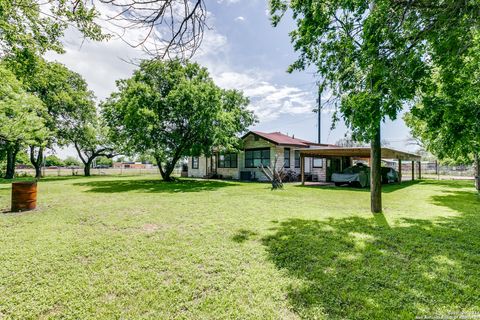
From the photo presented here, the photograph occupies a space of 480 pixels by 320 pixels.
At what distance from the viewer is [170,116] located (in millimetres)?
15727

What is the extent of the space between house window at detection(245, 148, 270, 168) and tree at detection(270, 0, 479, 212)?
12.5 metres

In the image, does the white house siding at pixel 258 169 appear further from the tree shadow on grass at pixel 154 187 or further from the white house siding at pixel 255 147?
the tree shadow on grass at pixel 154 187

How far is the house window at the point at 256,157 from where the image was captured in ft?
60.5

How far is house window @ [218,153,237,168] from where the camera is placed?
21.1 metres

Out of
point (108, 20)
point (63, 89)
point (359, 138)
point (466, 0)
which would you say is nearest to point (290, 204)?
point (359, 138)

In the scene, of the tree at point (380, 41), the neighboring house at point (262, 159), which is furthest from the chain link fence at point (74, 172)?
the tree at point (380, 41)

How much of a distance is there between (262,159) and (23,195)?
47.5 feet

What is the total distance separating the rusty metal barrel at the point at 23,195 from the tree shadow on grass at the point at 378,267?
7256mm

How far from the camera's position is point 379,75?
398cm

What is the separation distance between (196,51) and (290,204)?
6.43m

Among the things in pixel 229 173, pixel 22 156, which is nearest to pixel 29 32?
pixel 229 173

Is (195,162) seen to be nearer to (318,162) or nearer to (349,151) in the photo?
(318,162)

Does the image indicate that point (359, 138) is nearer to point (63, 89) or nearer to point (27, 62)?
point (27, 62)

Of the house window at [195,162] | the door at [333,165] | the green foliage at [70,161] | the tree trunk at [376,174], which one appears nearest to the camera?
the tree trunk at [376,174]
